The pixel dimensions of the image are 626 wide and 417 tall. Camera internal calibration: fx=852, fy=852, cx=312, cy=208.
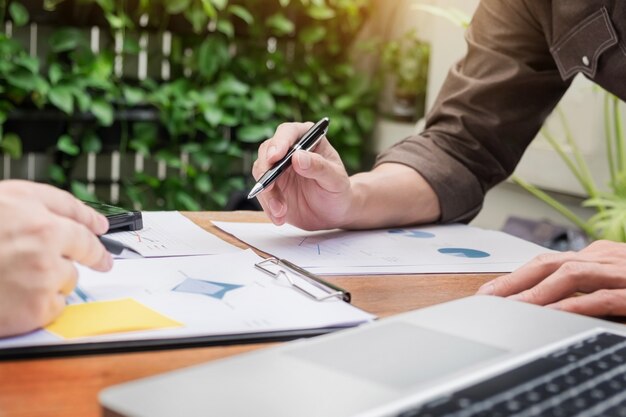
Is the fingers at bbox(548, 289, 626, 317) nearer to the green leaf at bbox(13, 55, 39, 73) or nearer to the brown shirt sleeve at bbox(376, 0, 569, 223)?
the brown shirt sleeve at bbox(376, 0, 569, 223)

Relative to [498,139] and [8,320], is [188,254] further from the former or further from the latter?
[498,139]

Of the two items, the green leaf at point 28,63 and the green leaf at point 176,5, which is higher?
the green leaf at point 176,5

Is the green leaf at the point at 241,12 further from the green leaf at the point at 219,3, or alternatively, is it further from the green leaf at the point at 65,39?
the green leaf at the point at 65,39

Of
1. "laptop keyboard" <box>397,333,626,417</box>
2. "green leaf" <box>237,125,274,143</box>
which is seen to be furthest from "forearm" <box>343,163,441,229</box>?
"green leaf" <box>237,125,274,143</box>

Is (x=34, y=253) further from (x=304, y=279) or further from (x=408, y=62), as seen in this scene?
(x=408, y=62)

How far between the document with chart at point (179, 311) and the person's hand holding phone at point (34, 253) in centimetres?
2

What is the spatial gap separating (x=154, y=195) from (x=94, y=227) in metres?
2.28

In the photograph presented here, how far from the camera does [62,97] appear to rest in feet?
8.45

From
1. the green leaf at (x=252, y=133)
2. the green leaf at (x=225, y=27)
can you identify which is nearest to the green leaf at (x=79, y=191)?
the green leaf at (x=252, y=133)

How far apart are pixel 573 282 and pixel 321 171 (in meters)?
0.37

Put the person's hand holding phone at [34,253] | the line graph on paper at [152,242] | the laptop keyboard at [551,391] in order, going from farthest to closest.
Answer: the line graph on paper at [152,242]
the person's hand holding phone at [34,253]
the laptop keyboard at [551,391]

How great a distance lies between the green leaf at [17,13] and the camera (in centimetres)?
254

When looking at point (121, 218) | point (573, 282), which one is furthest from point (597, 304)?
point (121, 218)

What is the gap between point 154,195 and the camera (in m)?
2.92
